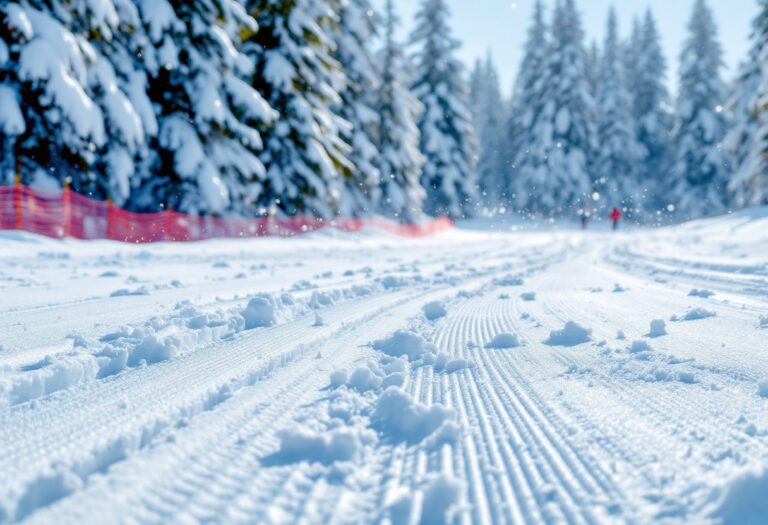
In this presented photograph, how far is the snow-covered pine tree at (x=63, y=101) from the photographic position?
11.1 meters

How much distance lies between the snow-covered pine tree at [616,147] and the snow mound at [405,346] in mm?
44732

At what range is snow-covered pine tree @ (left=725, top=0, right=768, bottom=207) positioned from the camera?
22.4 m

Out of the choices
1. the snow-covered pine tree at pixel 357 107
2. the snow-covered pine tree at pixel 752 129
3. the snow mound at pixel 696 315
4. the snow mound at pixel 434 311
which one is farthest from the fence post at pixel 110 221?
the snow-covered pine tree at pixel 752 129

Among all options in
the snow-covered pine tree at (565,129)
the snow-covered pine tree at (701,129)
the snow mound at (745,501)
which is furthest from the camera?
the snow-covered pine tree at (565,129)

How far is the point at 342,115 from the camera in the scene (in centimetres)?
2534

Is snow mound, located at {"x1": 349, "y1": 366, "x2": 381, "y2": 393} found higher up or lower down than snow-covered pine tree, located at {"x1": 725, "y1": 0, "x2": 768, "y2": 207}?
lower down

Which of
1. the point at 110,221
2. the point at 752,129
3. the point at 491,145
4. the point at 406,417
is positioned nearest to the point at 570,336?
the point at 406,417

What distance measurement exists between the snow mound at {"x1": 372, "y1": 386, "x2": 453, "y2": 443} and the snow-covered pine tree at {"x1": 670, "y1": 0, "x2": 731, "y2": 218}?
43852 mm

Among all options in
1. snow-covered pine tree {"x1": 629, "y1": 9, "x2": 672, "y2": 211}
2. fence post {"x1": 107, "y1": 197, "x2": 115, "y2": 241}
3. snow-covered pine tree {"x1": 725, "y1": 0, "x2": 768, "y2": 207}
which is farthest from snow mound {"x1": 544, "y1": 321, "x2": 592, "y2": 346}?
snow-covered pine tree {"x1": 629, "y1": 9, "x2": 672, "y2": 211}

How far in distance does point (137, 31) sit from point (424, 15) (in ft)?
83.1

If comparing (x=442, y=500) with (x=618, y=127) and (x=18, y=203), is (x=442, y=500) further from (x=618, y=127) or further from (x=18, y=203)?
(x=618, y=127)

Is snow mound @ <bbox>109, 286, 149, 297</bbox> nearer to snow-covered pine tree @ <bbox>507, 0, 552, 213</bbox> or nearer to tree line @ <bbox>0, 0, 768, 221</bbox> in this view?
tree line @ <bbox>0, 0, 768, 221</bbox>

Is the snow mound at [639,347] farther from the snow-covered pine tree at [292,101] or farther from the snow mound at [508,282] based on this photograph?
the snow-covered pine tree at [292,101]

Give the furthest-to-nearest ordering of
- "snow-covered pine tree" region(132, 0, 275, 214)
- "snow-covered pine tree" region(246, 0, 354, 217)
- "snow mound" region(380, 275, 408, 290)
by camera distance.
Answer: "snow-covered pine tree" region(246, 0, 354, 217), "snow-covered pine tree" region(132, 0, 275, 214), "snow mound" region(380, 275, 408, 290)
